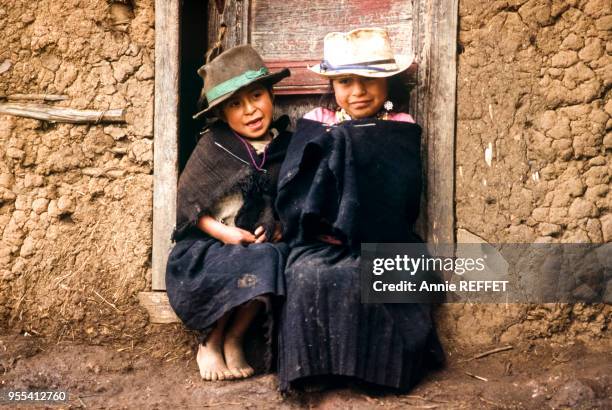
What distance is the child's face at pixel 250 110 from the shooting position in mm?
4266

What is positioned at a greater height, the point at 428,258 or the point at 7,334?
the point at 428,258

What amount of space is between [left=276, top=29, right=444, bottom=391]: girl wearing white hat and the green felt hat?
31 cm

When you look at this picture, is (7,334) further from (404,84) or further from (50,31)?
(404,84)

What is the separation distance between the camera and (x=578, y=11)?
4.01m

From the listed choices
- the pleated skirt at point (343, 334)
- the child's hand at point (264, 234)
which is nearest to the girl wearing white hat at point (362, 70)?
the child's hand at point (264, 234)

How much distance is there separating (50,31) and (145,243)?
1.20 metres

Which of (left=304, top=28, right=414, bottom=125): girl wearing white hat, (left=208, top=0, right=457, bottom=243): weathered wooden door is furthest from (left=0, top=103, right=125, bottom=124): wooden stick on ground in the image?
(left=304, top=28, right=414, bottom=125): girl wearing white hat

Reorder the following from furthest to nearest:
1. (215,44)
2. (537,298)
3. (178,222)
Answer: (215,44) → (178,222) → (537,298)

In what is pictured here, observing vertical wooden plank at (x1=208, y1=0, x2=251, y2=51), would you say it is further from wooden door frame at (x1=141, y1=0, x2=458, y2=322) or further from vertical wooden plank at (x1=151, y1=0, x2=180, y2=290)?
vertical wooden plank at (x1=151, y1=0, x2=180, y2=290)

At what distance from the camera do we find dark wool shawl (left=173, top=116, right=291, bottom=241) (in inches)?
166

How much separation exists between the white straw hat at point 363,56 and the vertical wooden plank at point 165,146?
824 millimetres

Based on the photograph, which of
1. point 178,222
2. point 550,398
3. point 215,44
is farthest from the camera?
point 215,44

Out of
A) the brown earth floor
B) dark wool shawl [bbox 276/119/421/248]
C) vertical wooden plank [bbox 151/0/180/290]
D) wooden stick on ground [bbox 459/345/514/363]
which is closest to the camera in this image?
the brown earth floor

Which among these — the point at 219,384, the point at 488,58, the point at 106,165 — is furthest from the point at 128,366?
the point at 488,58
